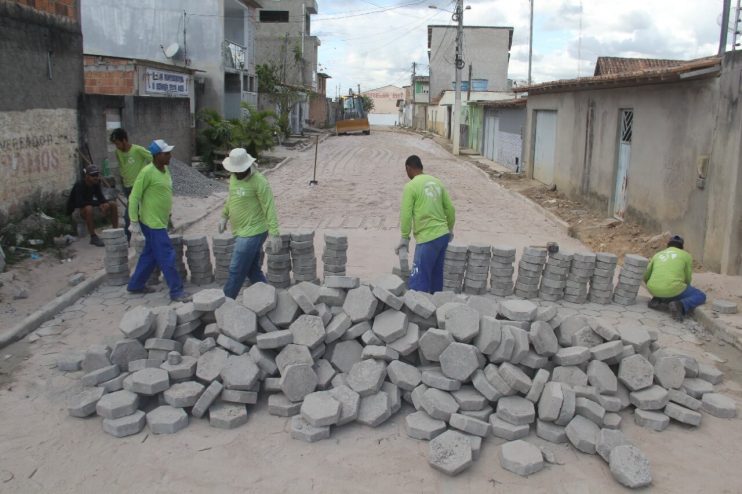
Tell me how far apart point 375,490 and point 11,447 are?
2577 millimetres

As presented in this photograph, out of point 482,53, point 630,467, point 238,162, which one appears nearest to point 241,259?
point 238,162

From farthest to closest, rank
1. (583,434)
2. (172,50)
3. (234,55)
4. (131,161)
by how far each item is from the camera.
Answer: (234,55)
(172,50)
(131,161)
(583,434)

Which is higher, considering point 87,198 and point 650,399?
point 87,198

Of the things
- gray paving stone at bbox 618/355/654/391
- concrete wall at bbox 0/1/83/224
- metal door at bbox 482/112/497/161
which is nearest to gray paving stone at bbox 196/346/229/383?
gray paving stone at bbox 618/355/654/391

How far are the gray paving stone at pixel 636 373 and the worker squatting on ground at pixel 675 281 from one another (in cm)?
252

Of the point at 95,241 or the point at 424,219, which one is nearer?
the point at 424,219

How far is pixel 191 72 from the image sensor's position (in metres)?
22.9

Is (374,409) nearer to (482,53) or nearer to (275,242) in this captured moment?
(275,242)

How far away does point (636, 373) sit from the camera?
533 centimetres

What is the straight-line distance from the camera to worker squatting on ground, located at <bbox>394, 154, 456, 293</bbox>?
267 inches

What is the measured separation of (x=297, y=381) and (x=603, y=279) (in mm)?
4465

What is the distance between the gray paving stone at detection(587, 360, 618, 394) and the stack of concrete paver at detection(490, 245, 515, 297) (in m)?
2.71

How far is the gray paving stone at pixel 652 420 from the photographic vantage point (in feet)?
16.7

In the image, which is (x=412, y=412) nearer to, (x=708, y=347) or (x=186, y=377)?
(x=186, y=377)
